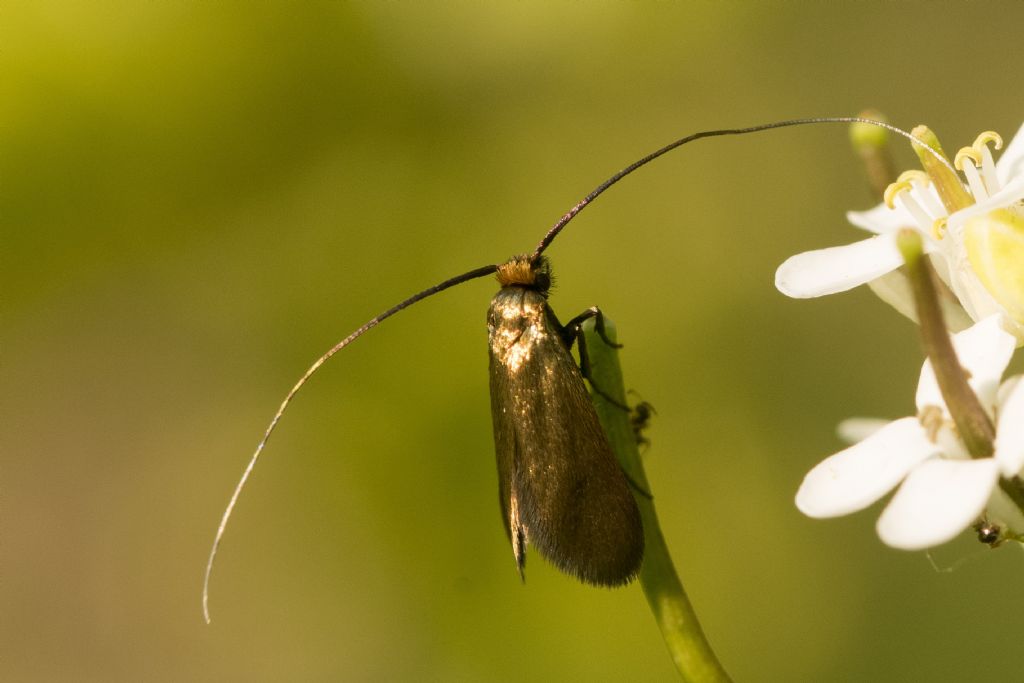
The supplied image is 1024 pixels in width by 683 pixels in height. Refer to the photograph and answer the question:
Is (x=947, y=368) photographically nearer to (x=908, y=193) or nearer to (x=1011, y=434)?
(x=1011, y=434)

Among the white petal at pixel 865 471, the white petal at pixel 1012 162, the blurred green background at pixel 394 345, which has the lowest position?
the white petal at pixel 865 471

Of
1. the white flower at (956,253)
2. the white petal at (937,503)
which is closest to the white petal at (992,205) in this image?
the white flower at (956,253)

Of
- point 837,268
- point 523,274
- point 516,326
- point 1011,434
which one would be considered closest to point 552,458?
point 516,326

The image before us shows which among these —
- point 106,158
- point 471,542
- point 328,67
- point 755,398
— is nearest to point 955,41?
point 755,398

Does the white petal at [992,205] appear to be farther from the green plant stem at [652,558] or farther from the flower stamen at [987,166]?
the green plant stem at [652,558]

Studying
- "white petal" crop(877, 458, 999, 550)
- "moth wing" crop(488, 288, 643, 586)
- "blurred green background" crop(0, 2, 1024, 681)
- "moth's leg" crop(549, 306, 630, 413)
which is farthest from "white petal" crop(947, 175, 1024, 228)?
"blurred green background" crop(0, 2, 1024, 681)

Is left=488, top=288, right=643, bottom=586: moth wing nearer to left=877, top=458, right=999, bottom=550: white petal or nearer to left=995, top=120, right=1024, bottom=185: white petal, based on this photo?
left=877, top=458, right=999, bottom=550: white petal
